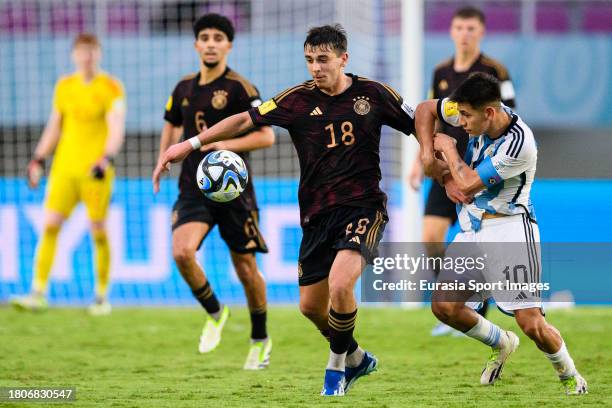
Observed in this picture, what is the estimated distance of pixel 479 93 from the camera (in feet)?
21.5

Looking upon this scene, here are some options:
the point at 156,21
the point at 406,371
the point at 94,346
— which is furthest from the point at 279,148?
the point at 406,371

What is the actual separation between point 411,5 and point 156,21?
4.77 m

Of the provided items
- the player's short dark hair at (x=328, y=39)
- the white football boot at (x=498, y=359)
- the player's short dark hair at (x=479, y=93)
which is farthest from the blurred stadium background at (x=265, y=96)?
the player's short dark hair at (x=479, y=93)

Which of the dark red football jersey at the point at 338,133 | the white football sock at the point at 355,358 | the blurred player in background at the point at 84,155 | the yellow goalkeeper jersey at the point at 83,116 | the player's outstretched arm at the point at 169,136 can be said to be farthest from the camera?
the yellow goalkeeper jersey at the point at 83,116

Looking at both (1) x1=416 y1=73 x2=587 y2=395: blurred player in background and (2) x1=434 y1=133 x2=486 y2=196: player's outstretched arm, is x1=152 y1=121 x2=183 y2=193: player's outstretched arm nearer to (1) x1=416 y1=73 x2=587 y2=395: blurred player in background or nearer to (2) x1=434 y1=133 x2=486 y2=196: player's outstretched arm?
(1) x1=416 y1=73 x2=587 y2=395: blurred player in background

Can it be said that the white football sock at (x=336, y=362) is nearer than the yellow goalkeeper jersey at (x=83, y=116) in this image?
Yes

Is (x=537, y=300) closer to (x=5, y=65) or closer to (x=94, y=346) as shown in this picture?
(x=94, y=346)

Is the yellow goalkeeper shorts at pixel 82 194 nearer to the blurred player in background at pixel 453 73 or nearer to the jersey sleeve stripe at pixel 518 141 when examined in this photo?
the blurred player in background at pixel 453 73

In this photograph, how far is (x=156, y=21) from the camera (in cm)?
1574

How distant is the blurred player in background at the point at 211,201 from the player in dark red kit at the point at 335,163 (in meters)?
1.47

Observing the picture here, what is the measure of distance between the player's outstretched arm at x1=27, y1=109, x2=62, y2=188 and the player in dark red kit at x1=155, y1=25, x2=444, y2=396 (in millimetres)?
4945

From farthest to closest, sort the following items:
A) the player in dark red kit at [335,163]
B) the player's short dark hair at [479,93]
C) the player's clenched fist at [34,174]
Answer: the player's clenched fist at [34,174]
the player in dark red kit at [335,163]
the player's short dark hair at [479,93]

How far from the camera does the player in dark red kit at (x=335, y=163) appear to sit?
6.82 metres

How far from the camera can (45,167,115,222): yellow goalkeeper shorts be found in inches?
477
